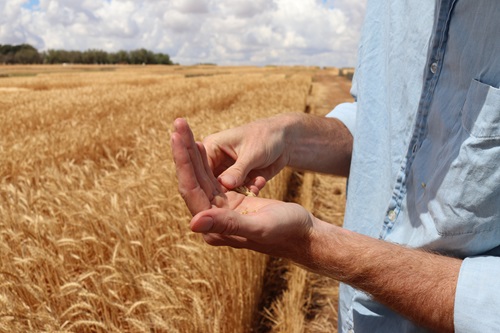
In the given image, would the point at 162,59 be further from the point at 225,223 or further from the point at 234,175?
the point at 225,223

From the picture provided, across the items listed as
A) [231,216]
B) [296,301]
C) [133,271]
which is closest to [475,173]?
[231,216]

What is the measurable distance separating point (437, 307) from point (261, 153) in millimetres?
570

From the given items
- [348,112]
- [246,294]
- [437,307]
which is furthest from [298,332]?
[437,307]

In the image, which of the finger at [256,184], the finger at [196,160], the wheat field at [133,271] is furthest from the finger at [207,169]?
the wheat field at [133,271]

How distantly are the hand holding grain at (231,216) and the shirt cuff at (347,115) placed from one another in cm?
57

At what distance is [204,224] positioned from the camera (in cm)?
80

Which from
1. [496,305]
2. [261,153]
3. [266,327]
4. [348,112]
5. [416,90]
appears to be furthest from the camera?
[266,327]

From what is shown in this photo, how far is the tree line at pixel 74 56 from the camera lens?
78.2m

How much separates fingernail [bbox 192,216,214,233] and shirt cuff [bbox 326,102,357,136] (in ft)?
2.48

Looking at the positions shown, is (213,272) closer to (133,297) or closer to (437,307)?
(133,297)

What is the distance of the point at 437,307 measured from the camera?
2.68 feet

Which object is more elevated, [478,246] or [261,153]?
[261,153]

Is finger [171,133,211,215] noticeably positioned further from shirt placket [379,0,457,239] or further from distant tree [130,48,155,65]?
distant tree [130,48,155,65]

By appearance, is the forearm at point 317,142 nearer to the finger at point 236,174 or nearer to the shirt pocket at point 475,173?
the finger at point 236,174
